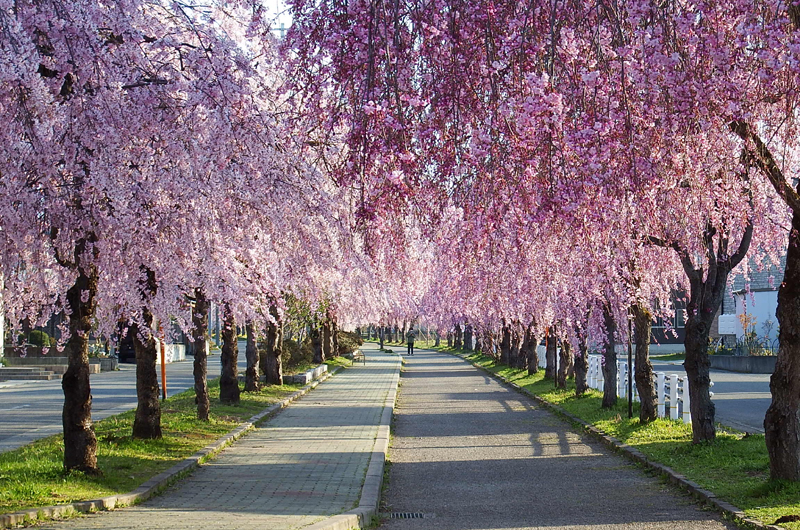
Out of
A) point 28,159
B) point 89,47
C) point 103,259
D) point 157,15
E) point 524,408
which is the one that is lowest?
point 524,408

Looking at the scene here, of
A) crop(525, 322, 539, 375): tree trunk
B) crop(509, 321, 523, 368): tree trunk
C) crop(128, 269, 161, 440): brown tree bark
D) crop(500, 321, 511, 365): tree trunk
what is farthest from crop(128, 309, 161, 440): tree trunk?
crop(500, 321, 511, 365): tree trunk

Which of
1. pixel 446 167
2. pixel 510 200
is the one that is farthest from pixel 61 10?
pixel 510 200

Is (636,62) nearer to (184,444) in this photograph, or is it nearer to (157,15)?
(157,15)

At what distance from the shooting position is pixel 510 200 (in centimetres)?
778

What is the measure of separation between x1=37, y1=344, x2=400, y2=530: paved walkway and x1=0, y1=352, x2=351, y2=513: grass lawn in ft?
1.84

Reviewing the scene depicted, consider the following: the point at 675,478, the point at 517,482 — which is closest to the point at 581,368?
the point at 517,482

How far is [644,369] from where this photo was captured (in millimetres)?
18812

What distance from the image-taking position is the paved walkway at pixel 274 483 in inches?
381

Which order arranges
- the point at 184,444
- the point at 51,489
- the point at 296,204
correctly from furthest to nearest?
1. the point at 184,444
2. the point at 51,489
3. the point at 296,204

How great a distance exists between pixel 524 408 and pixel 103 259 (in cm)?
1805

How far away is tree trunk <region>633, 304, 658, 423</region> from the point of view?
742 inches

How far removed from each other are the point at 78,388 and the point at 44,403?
53.0 ft

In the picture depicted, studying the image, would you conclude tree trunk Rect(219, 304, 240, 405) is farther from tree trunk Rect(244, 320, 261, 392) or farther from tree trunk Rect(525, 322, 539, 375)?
tree trunk Rect(525, 322, 539, 375)

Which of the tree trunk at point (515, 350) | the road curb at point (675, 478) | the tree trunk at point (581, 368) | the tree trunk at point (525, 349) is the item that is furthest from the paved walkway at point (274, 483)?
the tree trunk at point (515, 350)
